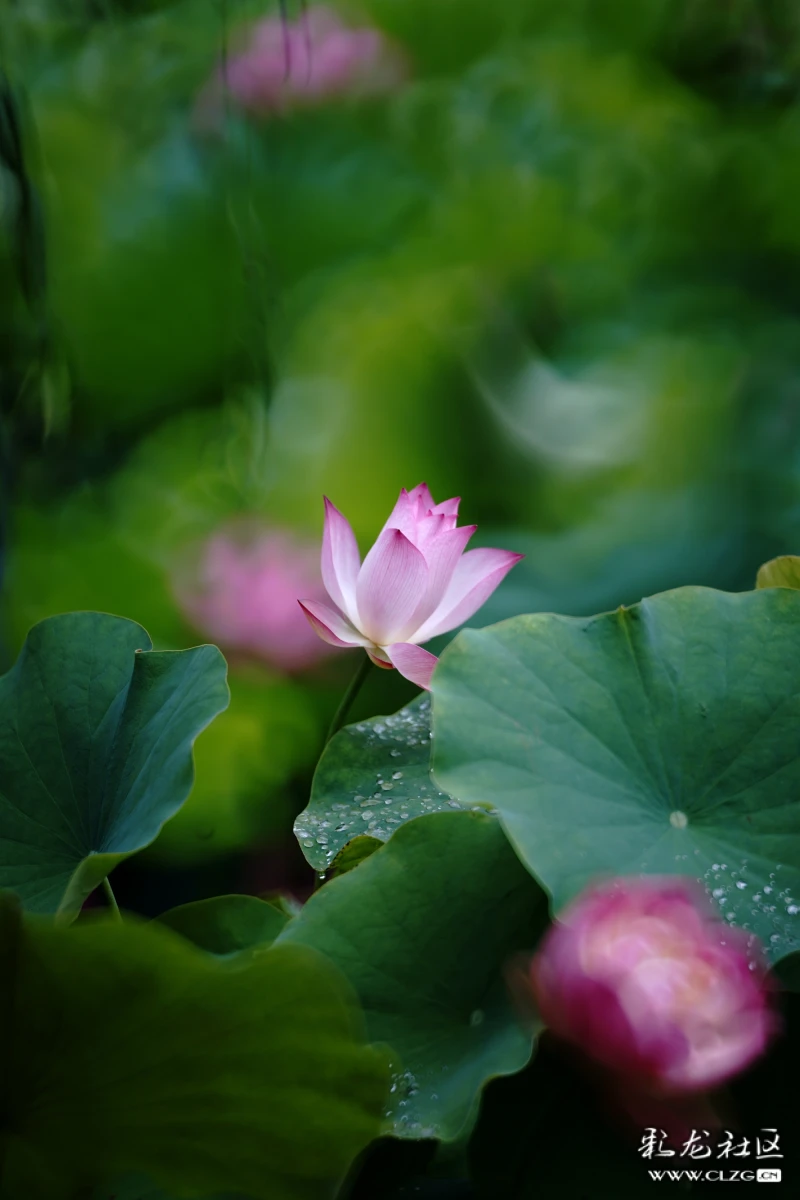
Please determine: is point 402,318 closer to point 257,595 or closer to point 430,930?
point 257,595

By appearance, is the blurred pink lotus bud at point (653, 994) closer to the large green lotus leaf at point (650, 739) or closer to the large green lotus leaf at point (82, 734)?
the large green lotus leaf at point (650, 739)

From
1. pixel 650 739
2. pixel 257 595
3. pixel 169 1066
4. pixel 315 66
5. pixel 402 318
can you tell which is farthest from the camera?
pixel 315 66

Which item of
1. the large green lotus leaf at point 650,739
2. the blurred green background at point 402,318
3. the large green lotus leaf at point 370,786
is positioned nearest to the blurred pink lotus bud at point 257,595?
the blurred green background at point 402,318

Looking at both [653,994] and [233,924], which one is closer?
[653,994]

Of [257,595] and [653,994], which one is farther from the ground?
[653,994]

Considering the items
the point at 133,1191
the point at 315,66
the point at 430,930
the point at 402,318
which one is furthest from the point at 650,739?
the point at 315,66

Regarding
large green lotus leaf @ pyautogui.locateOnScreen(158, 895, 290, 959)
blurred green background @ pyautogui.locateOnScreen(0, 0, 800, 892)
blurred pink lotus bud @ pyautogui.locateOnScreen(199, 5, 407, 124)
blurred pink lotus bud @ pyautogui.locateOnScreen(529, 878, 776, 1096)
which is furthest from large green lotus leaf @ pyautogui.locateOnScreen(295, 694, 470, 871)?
blurred pink lotus bud @ pyautogui.locateOnScreen(199, 5, 407, 124)

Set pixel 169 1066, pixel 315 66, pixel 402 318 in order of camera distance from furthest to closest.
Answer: pixel 315 66, pixel 402 318, pixel 169 1066
